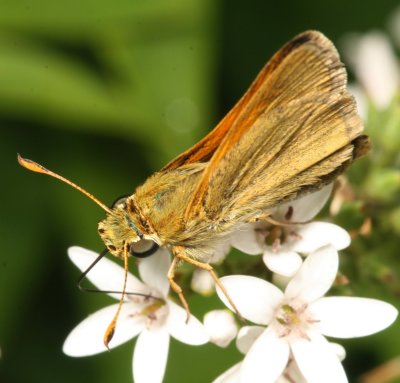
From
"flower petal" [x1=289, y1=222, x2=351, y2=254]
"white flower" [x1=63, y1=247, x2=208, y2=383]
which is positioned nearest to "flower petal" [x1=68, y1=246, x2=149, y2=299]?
"white flower" [x1=63, y1=247, x2=208, y2=383]

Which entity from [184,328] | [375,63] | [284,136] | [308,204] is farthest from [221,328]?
[375,63]

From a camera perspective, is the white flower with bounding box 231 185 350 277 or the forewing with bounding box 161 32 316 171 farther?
the white flower with bounding box 231 185 350 277

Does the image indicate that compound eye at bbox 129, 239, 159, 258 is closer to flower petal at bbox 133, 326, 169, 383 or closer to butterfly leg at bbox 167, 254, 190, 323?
butterfly leg at bbox 167, 254, 190, 323

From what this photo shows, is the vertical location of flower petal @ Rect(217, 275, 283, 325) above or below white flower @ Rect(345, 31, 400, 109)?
below

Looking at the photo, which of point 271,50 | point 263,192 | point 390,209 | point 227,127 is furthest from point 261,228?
point 271,50

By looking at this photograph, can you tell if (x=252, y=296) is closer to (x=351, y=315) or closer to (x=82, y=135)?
(x=351, y=315)

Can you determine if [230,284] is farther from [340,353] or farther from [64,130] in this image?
[64,130]

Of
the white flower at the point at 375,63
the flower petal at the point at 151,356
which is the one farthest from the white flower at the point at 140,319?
the white flower at the point at 375,63
